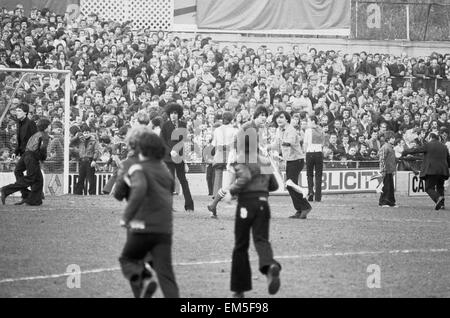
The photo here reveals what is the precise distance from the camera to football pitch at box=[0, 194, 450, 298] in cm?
1185

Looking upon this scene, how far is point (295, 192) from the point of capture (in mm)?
19531

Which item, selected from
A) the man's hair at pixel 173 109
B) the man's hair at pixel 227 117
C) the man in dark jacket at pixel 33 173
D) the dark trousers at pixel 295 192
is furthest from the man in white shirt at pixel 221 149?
the man in dark jacket at pixel 33 173

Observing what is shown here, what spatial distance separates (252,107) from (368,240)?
1235 centimetres

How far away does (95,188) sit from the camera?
2586 cm

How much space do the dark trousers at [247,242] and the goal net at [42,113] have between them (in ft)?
43.4

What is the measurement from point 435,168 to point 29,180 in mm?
9162

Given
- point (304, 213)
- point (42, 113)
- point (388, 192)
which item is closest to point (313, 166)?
point (388, 192)

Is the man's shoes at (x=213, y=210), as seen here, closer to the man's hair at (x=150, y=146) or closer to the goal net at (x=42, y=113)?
the goal net at (x=42, y=113)

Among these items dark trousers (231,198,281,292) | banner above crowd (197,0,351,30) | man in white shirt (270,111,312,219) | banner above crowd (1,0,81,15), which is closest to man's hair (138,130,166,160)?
dark trousers (231,198,281,292)

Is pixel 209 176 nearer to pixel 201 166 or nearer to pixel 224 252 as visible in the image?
pixel 201 166

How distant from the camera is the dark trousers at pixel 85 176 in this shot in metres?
25.4

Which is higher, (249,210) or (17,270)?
(249,210)

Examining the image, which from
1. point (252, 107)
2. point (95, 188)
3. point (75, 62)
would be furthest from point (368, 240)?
point (75, 62)

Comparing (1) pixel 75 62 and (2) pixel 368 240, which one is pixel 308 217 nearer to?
(2) pixel 368 240
